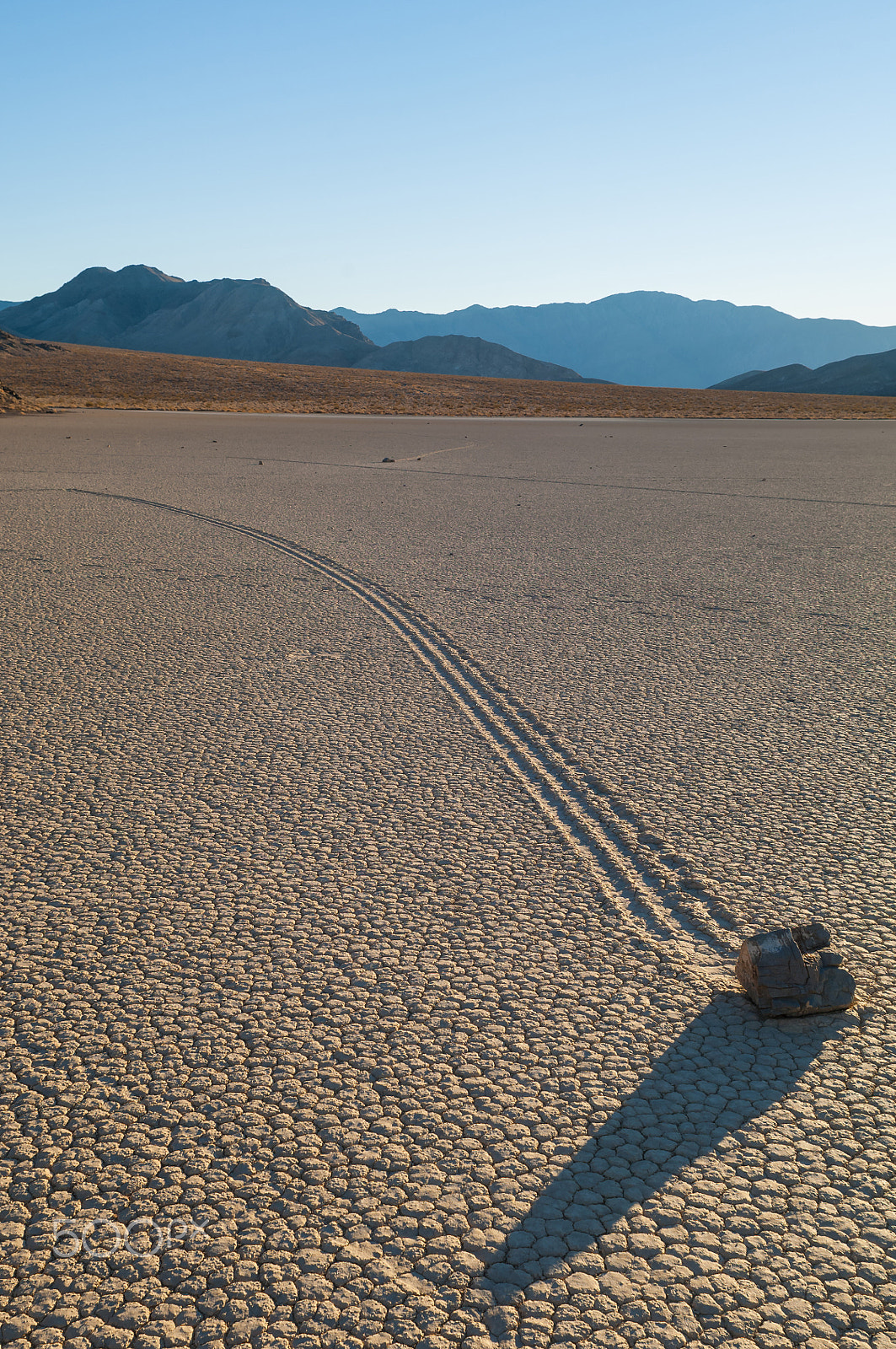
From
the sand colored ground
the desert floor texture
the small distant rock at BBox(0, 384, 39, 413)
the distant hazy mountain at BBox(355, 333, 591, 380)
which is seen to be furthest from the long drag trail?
the distant hazy mountain at BBox(355, 333, 591, 380)

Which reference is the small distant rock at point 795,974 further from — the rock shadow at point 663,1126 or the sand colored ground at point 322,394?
the sand colored ground at point 322,394

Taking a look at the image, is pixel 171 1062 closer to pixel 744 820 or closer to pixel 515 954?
pixel 515 954

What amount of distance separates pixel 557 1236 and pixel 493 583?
746 cm

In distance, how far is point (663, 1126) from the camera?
2.67m

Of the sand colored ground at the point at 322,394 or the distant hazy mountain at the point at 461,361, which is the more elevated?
the distant hazy mountain at the point at 461,361

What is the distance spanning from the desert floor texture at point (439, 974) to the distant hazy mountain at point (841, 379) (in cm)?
15995

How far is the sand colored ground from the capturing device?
53188 millimetres

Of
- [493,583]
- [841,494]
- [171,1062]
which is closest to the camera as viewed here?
[171,1062]

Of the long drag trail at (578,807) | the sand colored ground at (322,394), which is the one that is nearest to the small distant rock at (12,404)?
the sand colored ground at (322,394)

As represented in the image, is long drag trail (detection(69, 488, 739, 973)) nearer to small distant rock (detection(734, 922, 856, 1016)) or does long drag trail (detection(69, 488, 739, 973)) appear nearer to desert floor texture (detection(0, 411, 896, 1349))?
desert floor texture (detection(0, 411, 896, 1349))

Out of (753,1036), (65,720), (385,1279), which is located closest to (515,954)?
(753,1036)

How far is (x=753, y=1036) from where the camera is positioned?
309 cm

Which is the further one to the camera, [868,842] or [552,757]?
[552,757]

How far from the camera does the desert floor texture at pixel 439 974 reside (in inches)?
86.7
